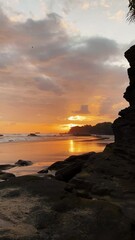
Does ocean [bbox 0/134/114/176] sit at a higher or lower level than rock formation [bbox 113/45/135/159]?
lower

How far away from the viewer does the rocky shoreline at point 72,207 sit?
36.7ft

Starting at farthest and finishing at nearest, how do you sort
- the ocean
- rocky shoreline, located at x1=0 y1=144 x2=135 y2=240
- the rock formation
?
the ocean < the rock formation < rocky shoreline, located at x1=0 y1=144 x2=135 y2=240

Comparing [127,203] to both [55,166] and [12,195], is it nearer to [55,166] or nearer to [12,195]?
[12,195]

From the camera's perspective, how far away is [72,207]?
42.9ft

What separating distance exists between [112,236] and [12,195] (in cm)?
532

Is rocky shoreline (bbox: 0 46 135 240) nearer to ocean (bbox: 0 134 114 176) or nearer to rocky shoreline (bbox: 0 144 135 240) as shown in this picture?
rocky shoreline (bbox: 0 144 135 240)

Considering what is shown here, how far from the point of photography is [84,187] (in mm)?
19906

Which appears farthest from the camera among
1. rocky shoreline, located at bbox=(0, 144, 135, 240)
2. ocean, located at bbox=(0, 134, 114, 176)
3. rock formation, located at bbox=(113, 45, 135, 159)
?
ocean, located at bbox=(0, 134, 114, 176)

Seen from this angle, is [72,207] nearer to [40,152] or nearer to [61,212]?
[61,212]

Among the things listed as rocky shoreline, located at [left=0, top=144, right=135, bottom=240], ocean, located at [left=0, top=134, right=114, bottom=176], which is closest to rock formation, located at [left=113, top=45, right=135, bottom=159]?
rocky shoreline, located at [left=0, top=144, right=135, bottom=240]

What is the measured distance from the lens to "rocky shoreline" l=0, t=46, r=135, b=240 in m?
11.2

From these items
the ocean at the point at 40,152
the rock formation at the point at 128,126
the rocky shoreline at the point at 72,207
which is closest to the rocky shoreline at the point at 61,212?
the rocky shoreline at the point at 72,207

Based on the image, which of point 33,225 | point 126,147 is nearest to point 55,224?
point 33,225

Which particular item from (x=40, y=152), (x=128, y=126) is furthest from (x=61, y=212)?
(x=40, y=152)
